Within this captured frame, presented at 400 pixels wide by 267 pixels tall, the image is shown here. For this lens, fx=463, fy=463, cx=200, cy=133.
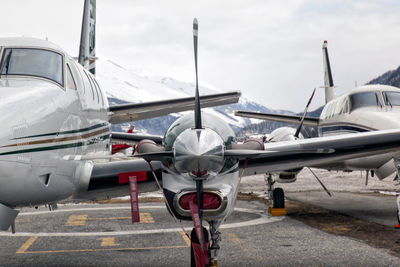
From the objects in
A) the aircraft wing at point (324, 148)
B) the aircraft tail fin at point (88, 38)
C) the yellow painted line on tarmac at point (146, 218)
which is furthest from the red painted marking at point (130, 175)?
the aircraft tail fin at point (88, 38)

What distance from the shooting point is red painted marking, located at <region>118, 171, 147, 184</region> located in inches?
233

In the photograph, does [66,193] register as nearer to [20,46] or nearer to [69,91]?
[69,91]

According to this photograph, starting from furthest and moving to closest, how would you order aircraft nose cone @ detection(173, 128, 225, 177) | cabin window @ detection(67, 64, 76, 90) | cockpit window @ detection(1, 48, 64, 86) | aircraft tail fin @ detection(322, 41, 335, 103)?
aircraft tail fin @ detection(322, 41, 335, 103)
cabin window @ detection(67, 64, 76, 90)
cockpit window @ detection(1, 48, 64, 86)
aircraft nose cone @ detection(173, 128, 225, 177)

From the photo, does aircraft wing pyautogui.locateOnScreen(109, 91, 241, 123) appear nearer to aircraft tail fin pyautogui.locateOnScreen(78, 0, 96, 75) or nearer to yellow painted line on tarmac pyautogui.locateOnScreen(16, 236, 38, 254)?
aircraft tail fin pyautogui.locateOnScreen(78, 0, 96, 75)

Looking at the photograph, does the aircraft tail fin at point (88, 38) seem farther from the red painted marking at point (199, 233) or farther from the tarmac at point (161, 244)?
the red painted marking at point (199, 233)

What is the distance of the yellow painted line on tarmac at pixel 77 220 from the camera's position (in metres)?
10.4

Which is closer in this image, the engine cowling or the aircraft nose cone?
the aircraft nose cone

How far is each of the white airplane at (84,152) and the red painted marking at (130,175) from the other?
0.06 ft

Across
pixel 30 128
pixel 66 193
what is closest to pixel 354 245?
pixel 66 193

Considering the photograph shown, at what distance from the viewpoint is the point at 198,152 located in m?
4.77

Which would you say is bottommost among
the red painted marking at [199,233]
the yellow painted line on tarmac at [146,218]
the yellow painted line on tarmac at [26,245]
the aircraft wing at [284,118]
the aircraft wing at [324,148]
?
the yellow painted line on tarmac at [146,218]

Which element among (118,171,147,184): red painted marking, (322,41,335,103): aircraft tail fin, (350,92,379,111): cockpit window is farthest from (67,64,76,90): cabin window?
(322,41,335,103): aircraft tail fin

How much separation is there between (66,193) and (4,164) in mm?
1467

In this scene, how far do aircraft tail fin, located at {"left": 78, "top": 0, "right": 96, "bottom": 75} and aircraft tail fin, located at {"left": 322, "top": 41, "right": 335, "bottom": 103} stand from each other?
994 cm
